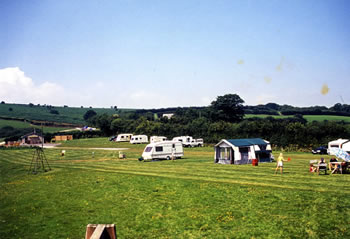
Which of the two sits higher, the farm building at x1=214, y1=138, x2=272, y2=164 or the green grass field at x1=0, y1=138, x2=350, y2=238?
the farm building at x1=214, y1=138, x2=272, y2=164

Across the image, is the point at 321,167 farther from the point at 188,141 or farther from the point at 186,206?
the point at 188,141

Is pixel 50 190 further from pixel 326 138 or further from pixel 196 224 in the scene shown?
pixel 326 138

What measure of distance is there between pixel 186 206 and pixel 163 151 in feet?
82.1

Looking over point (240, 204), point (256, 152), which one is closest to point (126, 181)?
point (240, 204)

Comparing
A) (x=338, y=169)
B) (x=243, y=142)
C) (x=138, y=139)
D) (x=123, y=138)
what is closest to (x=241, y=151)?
(x=243, y=142)

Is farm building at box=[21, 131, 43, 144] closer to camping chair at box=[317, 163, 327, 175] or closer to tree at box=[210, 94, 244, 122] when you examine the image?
tree at box=[210, 94, 244, 122]

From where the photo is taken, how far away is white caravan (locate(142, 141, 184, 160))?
4284cm

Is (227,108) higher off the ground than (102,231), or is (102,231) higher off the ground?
(227,108)

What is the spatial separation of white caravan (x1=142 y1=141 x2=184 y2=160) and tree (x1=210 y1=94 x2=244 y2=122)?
6880 centimetres

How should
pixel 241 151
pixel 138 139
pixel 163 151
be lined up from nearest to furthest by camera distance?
pixel 241 151 < pixel 163 151 < pixel 138 139

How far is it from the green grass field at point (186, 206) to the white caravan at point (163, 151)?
1561 cm

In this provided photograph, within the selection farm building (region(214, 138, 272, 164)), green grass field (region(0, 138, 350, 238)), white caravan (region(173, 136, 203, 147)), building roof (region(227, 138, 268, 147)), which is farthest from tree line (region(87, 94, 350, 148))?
green grass field (region(0, 138, 350, 238))

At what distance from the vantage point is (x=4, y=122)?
13012 centimetres

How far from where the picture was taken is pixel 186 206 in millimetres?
18984
